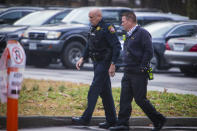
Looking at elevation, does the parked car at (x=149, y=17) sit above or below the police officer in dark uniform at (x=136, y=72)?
below

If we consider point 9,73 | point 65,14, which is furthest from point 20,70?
point 65,14

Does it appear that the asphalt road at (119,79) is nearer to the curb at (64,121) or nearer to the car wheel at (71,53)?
the car wheel at (71,53)

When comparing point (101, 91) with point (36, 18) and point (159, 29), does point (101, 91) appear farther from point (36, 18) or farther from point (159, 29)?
Result: point (36, 18)

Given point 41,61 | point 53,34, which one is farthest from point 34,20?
point 53,34

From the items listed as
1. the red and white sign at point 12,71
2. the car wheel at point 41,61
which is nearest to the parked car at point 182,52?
the car wheel at point 41,61

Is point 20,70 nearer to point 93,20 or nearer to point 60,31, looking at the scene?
point 93,20

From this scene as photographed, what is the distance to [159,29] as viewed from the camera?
17.7 meters

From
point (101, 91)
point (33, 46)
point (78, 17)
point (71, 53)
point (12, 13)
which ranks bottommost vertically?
point (71, 53)

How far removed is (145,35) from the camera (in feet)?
25.5

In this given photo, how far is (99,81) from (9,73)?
2.43 meters

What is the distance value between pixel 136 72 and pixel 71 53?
1001cm

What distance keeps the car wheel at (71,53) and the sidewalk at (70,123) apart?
9051 mm

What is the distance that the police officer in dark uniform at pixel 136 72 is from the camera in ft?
25.3

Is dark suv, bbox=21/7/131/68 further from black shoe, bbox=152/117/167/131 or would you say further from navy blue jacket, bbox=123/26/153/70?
black shoe, bbox=152/117/167/131
